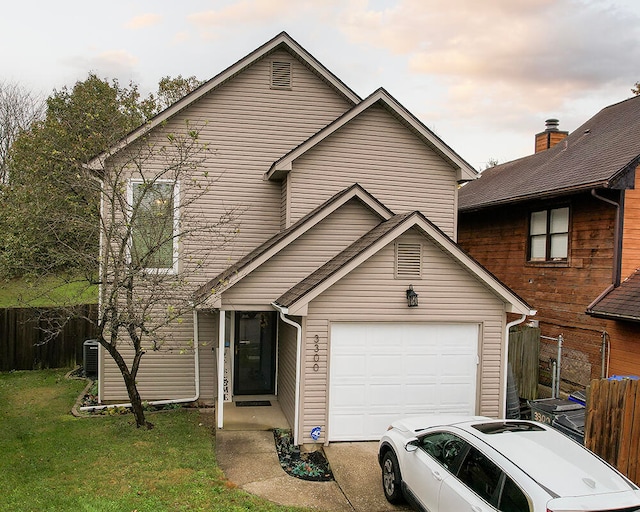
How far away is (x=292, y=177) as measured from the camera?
1259 centimetres

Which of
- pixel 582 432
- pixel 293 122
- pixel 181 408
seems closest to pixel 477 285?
pixel 582 432

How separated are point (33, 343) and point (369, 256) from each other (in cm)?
1237

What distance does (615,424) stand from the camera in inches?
313

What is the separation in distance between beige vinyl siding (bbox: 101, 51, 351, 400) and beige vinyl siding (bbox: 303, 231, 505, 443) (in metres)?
3.35

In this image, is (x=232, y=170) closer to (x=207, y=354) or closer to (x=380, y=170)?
(x=380, y=170)

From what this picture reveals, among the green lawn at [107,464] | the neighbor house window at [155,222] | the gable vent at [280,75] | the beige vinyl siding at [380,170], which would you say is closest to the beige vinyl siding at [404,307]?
the green lawn at [107,464]

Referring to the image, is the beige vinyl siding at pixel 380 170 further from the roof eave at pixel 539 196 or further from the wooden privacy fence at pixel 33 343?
the wooden privacy fence at pixel 33 343

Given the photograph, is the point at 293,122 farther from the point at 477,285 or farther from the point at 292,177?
the point at 477,285

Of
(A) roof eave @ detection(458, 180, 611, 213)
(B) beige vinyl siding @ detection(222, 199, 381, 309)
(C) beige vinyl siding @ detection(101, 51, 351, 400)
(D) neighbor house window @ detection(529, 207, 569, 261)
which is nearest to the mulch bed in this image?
(B) beige vinyl siding @ detection(222, 199, 381, 309)

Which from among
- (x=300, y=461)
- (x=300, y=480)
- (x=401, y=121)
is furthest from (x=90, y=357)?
(x=401, y=121)

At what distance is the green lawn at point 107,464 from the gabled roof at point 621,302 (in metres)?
8.99

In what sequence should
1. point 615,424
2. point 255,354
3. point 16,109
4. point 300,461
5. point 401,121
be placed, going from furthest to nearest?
point 16,109 < point 401,121 < point 255,354 < point 300,461 < point 615,424

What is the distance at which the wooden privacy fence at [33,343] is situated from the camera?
1634 cm

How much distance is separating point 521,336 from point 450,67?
1070 cm
